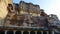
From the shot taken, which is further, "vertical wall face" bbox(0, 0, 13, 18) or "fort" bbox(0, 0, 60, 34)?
"vertical wall face" bbox(0, 0, 13, 18)

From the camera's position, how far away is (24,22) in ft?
116

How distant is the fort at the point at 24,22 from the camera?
31.8m

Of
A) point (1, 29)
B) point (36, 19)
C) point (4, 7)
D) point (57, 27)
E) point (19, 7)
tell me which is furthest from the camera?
point (19, 7)

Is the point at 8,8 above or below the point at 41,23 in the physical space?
above

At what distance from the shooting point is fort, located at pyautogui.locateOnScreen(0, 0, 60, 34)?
3183 cm

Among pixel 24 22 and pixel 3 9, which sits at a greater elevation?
pixel 3 9

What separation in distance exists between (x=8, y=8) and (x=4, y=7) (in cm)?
253

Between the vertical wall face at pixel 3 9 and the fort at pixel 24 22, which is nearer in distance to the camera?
the fort at pixel 24 22

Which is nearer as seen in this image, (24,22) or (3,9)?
(24,22)

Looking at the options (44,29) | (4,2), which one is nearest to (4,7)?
(4,2)

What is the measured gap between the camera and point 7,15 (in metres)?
38.8

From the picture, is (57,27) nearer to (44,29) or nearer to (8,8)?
(44,29)

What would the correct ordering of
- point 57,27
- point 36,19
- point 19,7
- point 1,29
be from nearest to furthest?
point 1,29 < point 57,27 < point 36,19 < point 19,7

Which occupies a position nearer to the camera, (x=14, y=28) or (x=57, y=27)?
(x=14, y=28)
